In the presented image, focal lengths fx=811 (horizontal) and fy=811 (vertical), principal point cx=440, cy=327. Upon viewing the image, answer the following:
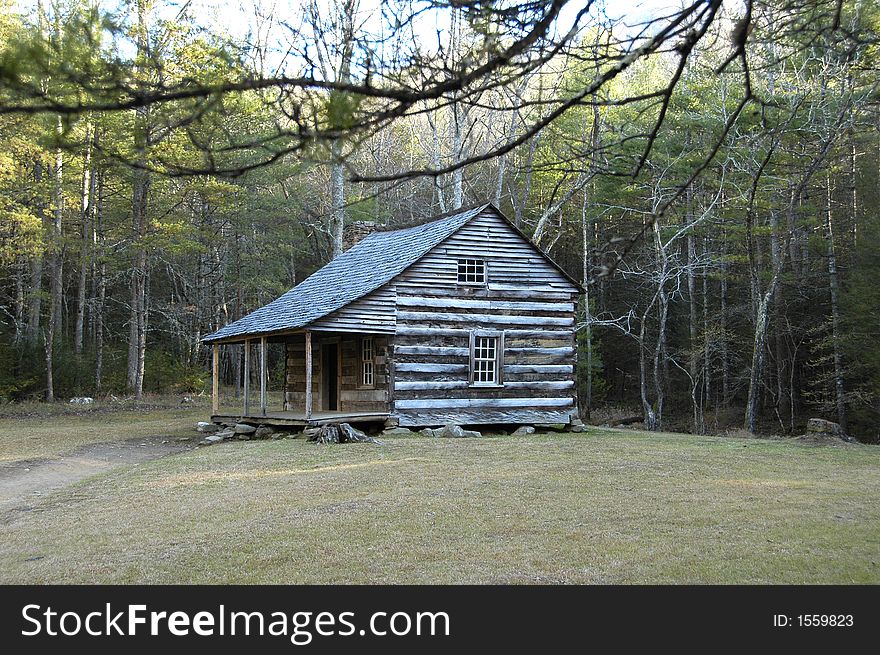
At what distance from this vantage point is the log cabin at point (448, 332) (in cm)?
2033

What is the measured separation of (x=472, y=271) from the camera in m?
21.6

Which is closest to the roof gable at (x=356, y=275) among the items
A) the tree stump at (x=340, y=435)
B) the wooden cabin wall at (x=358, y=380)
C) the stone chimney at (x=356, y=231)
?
the wooden cabin wall at (x=358, y=380)

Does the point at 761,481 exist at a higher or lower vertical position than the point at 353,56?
lower

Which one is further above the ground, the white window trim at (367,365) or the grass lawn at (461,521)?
the white window trim at (367,365)

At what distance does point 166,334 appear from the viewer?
44.9 m

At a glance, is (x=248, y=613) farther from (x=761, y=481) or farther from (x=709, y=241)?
(x=709, y=241)

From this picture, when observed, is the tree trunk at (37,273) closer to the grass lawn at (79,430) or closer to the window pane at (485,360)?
the grass lawn at (79,430)

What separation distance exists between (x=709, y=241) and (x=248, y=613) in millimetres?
29026

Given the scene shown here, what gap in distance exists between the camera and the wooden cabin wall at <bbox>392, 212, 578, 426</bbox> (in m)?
20.6

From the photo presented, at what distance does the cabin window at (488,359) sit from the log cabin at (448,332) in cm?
3

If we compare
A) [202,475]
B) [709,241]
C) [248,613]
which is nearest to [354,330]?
[202,475]

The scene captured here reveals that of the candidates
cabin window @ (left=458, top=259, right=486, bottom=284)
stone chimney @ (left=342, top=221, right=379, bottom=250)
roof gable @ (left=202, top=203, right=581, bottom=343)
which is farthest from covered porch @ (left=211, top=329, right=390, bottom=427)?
stone chimney @ (left=342, top=221, right=379, bottom=250)

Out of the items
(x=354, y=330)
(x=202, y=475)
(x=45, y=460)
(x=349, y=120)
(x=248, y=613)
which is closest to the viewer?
(x=349, y=120)

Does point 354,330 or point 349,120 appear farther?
point 354,330
